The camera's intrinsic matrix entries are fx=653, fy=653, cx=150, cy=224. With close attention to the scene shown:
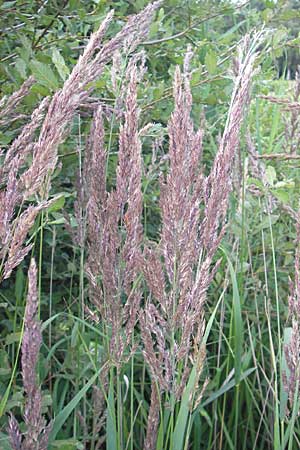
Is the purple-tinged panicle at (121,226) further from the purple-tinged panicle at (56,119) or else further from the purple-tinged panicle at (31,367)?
the purple-tinged panicle at (31,367)

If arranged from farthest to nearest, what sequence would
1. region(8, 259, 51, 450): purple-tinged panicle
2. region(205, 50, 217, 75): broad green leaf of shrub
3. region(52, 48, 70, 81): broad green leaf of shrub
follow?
region(205, 50, 217, 75): broad green leaf of shrub → region(52, 48, 70, 81): broad green leaf of shrub → region(8, 259, 51, 450): purple-tinged panicle

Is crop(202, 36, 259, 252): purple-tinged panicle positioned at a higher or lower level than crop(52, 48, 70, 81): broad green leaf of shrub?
lower

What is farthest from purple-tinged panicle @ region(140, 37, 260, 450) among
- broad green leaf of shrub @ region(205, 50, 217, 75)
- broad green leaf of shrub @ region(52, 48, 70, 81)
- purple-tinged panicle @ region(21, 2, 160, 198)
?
broad green leaf of shrub @ region(205, 50, 217, 75)

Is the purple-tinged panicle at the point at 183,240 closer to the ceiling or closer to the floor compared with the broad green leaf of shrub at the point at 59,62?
closer to the floor

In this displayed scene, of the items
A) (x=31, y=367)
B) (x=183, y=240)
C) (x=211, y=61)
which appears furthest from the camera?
(x=211, y=61)

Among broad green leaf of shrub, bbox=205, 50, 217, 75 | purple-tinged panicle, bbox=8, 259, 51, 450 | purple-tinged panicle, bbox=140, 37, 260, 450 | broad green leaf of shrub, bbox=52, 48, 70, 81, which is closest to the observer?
purple-tinged panicle, bbox=8, 259, 51, 450

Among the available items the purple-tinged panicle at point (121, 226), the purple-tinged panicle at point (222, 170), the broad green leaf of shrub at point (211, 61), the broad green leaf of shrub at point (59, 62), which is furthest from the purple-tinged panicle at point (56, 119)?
the broad green leaf of shrub at point (211, 61)

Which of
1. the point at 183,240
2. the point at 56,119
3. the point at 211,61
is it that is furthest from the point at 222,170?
the point at 211,61

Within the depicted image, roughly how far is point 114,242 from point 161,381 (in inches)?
9.0

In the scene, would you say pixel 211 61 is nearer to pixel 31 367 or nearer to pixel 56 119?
pixel 56 119

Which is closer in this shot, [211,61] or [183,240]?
[183,240]

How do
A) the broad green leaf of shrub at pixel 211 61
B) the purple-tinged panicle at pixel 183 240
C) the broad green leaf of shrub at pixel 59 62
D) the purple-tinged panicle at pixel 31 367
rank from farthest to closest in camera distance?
the broad green leaf of shrub at pixel 211 61
the broad green leaf of shrub at pixel 59 62
the purple-tinged panicle at pixel 183 240
the purple-tinged panicle at pixel 31 367

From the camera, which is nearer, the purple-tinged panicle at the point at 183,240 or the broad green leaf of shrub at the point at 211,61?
the purple-tinged panicle at the point at 183,240

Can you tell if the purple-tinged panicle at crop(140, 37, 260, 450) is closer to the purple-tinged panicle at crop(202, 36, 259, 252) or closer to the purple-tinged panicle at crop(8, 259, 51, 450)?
the purple-tinged panicle at crop(202, 36, 259, 252)
